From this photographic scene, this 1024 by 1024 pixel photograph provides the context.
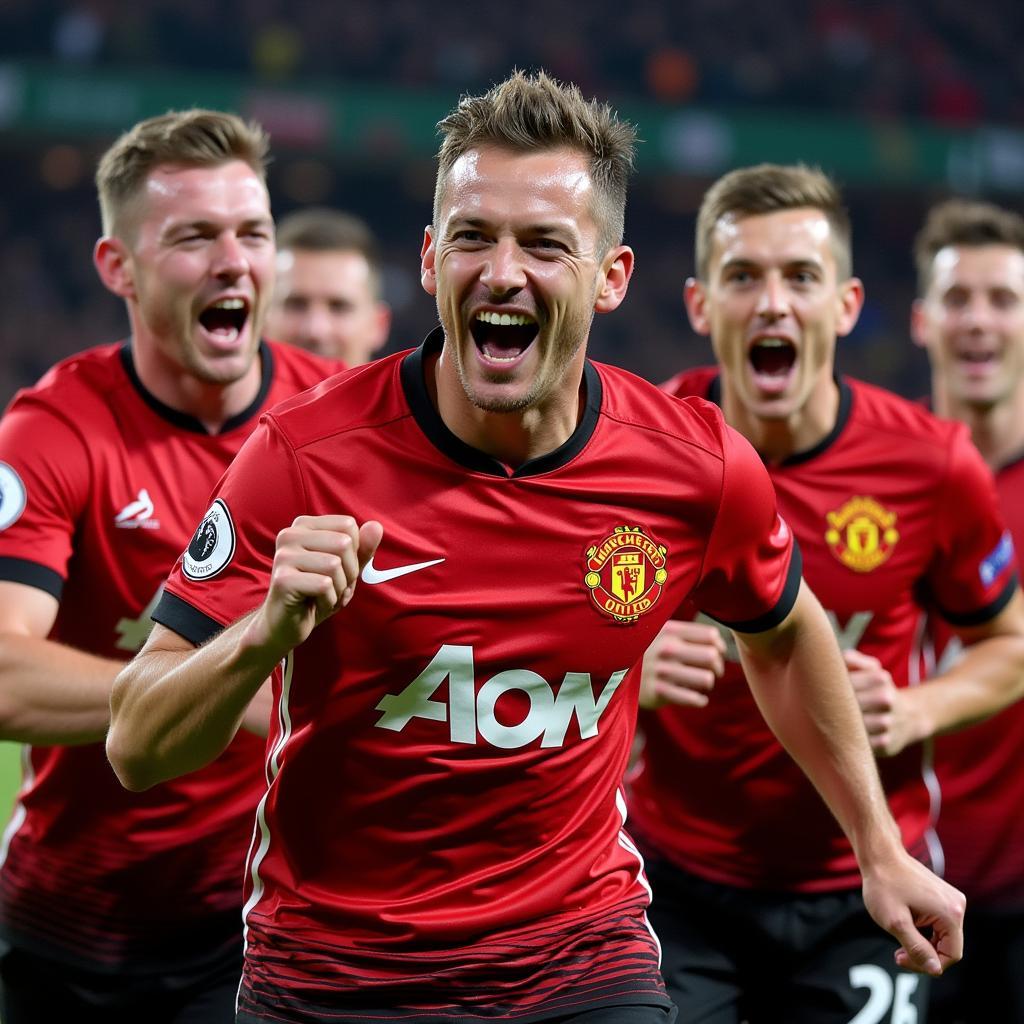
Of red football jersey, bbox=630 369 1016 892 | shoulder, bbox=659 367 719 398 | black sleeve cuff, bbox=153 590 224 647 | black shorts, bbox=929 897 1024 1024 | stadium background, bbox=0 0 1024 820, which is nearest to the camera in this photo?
black sleeve cuff, bbox=153 590 224 647

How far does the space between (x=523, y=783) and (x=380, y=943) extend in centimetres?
40

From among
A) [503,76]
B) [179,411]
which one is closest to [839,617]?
[179,411]

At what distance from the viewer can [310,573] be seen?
2391mm

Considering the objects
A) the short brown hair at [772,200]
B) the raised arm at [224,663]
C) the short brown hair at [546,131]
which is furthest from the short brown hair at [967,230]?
the raised arm at [224,663]

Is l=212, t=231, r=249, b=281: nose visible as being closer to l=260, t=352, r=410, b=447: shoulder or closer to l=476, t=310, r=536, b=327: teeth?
l=260, t=352, r=410, b=447: shoulder

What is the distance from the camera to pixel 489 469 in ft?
10.1

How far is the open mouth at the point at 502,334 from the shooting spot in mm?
2975

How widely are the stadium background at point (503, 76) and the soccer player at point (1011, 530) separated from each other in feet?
61.2

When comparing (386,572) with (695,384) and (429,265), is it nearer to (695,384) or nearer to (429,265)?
(429,265)

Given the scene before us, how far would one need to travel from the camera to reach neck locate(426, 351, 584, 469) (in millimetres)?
3100

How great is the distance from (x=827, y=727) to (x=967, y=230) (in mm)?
2841

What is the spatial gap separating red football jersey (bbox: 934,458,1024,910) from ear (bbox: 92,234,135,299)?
2.73 m

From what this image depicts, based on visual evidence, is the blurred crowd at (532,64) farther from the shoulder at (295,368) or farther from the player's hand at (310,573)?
the player's hand at (310,573)

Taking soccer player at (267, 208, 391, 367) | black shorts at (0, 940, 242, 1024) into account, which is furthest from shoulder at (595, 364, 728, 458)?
soccer player at (267, 208, 391, 367)
